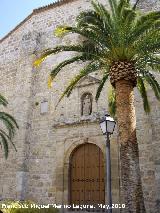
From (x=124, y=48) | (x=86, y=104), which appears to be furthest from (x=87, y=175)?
(x=124, y=48)

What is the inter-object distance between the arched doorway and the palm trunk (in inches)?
157

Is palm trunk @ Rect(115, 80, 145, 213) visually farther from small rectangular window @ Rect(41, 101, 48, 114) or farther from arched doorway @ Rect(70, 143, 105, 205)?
small rectangular window @ Rect(41, 101, 48, 114)

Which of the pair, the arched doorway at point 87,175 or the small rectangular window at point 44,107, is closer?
the arched doorway at point 87,175

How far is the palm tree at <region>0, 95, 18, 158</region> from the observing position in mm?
13973

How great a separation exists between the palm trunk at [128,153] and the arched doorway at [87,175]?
398 cm

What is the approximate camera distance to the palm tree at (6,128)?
550 inches

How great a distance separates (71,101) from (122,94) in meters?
5.44

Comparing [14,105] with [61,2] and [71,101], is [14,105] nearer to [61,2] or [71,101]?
[71,101]

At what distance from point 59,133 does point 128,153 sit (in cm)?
594

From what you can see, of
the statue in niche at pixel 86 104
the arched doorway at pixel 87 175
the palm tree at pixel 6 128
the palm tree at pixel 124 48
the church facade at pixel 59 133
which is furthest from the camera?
the palm tree at pixel 6 128

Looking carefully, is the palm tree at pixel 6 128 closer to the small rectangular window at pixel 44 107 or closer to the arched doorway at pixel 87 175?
the small rectangular window at pixel 44 107

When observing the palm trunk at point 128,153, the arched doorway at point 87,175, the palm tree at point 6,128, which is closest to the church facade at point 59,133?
the arched doorway at point 87,175

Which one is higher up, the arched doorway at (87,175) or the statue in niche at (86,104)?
the statue in niche at (86,104)

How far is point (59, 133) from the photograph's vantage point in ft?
45.1
